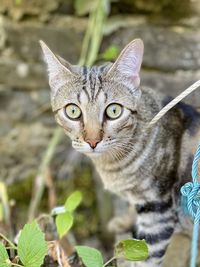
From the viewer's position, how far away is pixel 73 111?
1.53m

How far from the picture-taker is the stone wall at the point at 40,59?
2377 mm

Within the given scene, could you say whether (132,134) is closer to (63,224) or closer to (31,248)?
(63,224)

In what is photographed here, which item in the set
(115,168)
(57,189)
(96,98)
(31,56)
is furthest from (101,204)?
(96,98)

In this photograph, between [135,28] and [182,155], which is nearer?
[182,155]

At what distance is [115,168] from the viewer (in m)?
1.69

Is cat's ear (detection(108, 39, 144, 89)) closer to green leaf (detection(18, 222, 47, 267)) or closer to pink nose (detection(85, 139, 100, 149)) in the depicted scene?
pink nose (detection(85, 139, 100, 149))

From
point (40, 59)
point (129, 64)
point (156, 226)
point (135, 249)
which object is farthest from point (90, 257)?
point (40, 59)

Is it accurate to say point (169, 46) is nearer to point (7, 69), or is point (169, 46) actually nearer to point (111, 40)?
point (111, 40)

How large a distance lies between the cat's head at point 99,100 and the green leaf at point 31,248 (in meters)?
0.33

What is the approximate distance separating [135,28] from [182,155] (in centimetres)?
92

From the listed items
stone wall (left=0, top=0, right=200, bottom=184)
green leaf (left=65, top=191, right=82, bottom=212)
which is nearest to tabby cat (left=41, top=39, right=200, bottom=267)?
green leaf (left=65, top=191, right=82, bottom=212)

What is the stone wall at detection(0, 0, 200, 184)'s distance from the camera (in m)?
2.38

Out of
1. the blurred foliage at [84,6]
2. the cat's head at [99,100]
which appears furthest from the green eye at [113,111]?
the blurred foliage at [84,6]

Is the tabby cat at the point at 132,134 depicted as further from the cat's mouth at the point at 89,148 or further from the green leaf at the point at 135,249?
the green leaf at the point at 135,249
